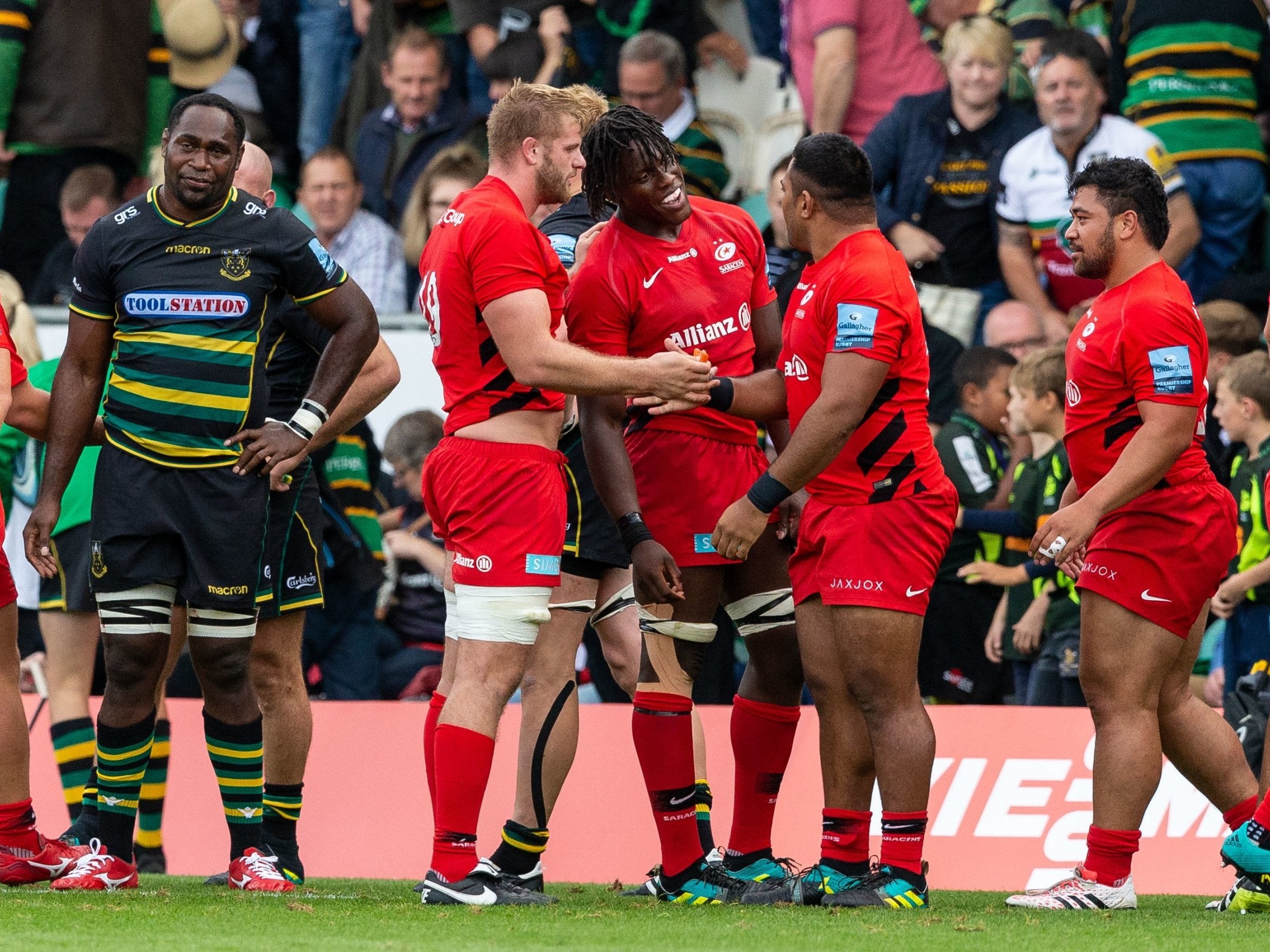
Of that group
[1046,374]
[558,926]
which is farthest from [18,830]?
[1046,374]

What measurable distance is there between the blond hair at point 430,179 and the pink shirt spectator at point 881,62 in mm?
2323

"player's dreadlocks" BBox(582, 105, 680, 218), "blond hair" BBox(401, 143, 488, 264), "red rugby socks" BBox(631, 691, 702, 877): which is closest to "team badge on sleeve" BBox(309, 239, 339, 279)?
"player's dreadlocks" BBox(582, 105, 680, 218)

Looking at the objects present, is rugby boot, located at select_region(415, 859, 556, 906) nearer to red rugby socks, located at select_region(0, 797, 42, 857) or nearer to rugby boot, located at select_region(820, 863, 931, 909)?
rugby boot, located at select_region(820, 863, 931, 909)

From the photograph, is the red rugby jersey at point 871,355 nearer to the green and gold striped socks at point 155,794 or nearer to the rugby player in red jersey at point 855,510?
the rugby player in red jersey at point 855,510

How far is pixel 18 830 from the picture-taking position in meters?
5.71

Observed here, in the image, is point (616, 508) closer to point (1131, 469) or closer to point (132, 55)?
point (1131, 469)

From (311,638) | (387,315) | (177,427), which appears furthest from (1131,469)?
(387,315)

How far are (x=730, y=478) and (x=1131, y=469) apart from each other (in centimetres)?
128

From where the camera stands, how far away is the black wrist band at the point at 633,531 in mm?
5496

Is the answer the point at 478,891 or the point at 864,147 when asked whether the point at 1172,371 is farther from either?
the point at 864,147

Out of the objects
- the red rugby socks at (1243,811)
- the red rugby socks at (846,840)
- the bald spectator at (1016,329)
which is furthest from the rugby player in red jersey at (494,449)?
the bald spectator at (1016,329)

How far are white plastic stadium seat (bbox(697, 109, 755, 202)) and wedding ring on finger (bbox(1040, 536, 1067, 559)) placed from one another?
676 cm

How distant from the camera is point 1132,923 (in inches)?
204

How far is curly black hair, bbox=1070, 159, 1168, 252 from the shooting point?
576cm
